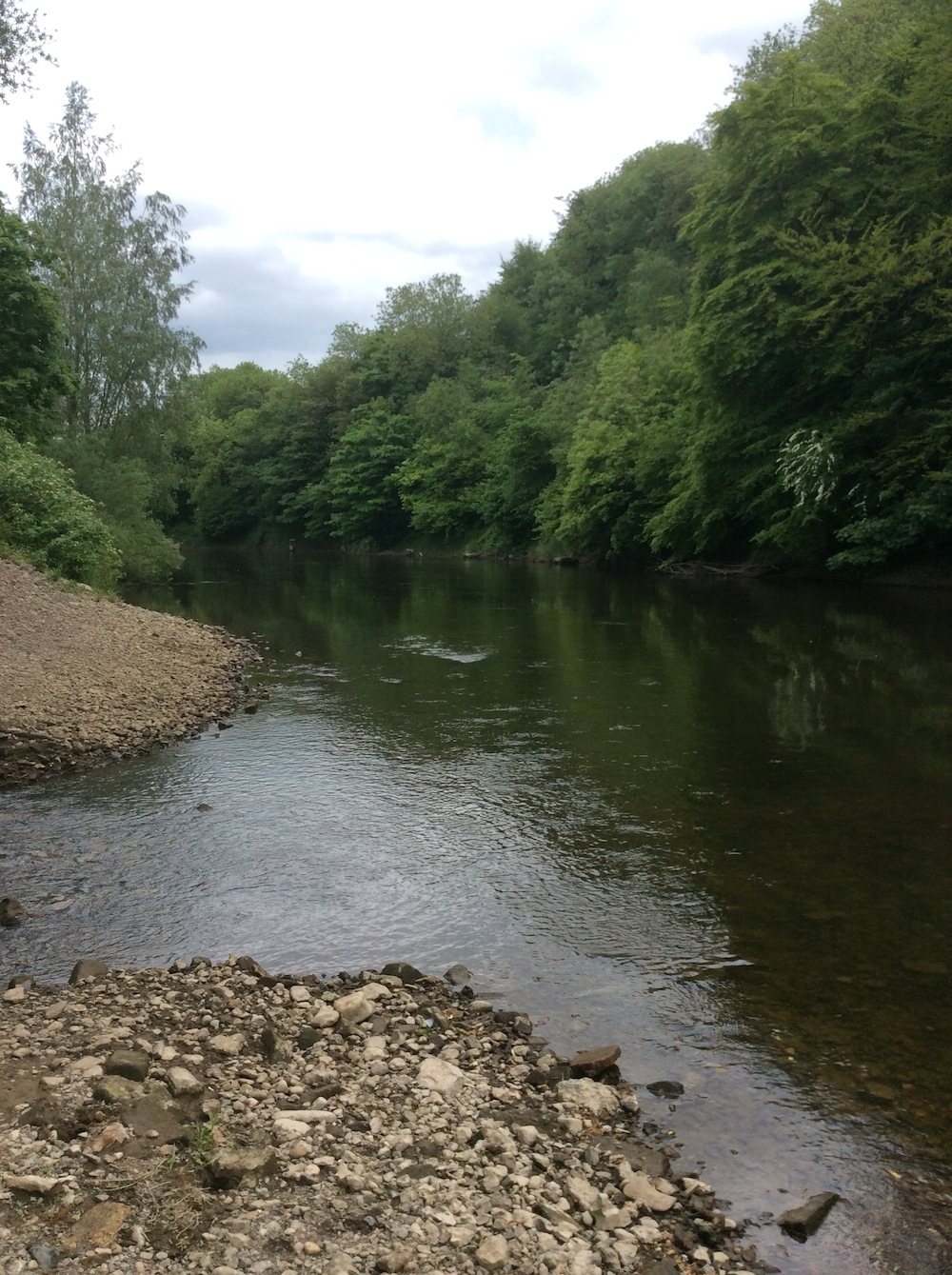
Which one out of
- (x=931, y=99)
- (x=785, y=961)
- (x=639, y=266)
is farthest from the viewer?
(x=639, y=266)

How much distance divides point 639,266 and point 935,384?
33329 millimetres

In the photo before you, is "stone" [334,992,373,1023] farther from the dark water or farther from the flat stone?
the dark water

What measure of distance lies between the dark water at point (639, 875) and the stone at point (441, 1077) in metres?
0.88

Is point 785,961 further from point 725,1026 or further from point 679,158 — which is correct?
point 679,158

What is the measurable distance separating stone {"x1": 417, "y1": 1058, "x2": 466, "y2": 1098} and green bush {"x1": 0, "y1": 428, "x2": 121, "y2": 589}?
1798 centimetres

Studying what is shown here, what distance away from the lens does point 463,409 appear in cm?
A: 6875

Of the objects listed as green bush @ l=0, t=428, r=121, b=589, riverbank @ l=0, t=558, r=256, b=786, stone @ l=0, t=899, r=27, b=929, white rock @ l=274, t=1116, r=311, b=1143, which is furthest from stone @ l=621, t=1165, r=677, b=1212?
green bush @ l=0, t=428, r=121, b=589

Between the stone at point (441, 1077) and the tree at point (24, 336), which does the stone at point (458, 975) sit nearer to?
the stone at point (441, 1077)

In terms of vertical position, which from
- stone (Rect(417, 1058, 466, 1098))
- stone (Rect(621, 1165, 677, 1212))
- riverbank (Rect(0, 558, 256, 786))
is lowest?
stone (Rect(621, 1165, 677, 1212))

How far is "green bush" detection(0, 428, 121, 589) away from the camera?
21.4 meters

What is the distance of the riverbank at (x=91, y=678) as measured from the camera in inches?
465

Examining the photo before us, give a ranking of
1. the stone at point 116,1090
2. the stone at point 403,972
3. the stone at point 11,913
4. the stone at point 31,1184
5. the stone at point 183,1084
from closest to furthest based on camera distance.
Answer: the stone at point 31,1184 < the stone at point 116,1090 < the stone at point 183,1084 < the stone at point 403,972 < the stone at point 11,913

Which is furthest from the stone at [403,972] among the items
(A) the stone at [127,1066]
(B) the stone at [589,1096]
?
(A) the stone at [127,1066]

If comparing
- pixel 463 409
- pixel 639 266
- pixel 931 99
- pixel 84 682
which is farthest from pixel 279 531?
pixel 84 682
